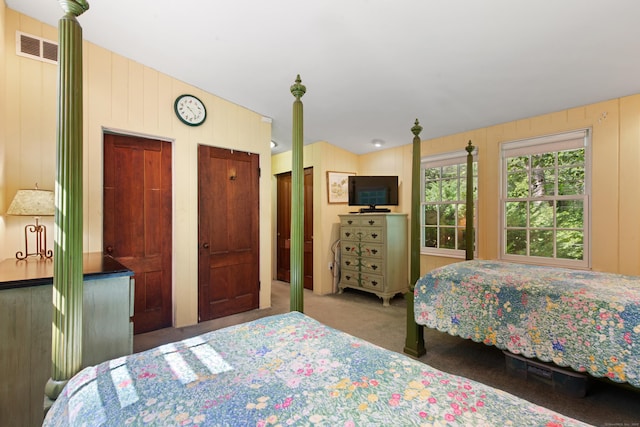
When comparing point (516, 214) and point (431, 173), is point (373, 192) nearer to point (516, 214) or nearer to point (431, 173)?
point (431, 173)

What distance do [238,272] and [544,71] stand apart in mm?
3650

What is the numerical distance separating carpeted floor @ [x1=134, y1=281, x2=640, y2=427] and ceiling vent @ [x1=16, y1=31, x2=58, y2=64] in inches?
103

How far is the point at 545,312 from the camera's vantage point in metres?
1.91

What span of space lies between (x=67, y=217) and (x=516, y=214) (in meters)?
3.97

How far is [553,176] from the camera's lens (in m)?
3.23

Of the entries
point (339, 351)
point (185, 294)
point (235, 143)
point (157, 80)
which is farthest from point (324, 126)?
point (339, 351)

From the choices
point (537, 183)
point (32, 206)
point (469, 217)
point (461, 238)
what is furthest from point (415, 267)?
point (32, 206)

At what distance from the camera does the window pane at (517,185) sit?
3.40 metres

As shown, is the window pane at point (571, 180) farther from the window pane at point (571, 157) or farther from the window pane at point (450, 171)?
the window pane at point (450, 171)

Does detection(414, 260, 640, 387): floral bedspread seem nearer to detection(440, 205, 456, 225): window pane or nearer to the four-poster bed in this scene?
the four-poster bed

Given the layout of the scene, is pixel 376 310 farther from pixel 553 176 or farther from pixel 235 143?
pixel 235 143

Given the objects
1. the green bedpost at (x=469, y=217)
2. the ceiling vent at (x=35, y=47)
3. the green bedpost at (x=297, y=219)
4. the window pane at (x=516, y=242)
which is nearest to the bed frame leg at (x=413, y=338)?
the green bedpost at (x=469, y=217)

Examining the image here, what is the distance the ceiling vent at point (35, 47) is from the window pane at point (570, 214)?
16.4 ft

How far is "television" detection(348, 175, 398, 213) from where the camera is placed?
457 centimetres
